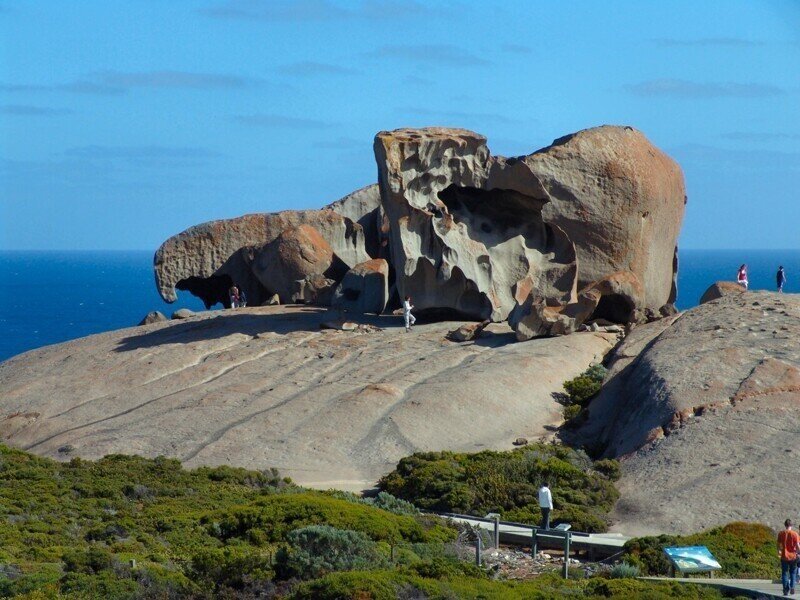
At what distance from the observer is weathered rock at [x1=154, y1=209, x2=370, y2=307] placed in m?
55.4

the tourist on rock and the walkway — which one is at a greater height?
the tourist on rock

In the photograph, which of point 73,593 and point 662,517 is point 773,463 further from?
point 73,593

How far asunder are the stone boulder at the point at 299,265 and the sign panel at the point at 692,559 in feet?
94.7

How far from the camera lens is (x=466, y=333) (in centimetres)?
4331

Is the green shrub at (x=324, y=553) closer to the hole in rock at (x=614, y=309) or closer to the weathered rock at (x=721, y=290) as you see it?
the hole in rock at (x=614, y=309)

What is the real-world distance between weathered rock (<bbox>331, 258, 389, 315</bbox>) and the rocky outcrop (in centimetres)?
979

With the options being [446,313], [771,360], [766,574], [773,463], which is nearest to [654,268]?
[446,313]

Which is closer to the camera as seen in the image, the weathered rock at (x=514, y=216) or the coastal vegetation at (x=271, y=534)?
the coastal vegetation at (x=271, y=534)

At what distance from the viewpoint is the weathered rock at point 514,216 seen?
1801 inches

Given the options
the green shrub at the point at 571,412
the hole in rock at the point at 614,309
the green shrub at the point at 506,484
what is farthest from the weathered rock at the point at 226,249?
the green shrub at the point at 506,484

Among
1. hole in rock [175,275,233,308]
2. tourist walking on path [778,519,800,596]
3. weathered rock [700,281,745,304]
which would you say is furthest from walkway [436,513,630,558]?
hole in rock [175,275,233,308]

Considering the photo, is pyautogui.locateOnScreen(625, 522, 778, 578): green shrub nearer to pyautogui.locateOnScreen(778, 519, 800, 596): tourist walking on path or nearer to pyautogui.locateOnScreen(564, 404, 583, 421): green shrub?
pyautogui.locateOnScreen(778, 519, 800, 596): tourist walking on path

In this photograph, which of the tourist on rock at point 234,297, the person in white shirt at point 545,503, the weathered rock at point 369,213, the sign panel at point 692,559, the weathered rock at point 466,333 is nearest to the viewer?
the sign panel at point 692,559

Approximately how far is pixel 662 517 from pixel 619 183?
19952 millimetres
